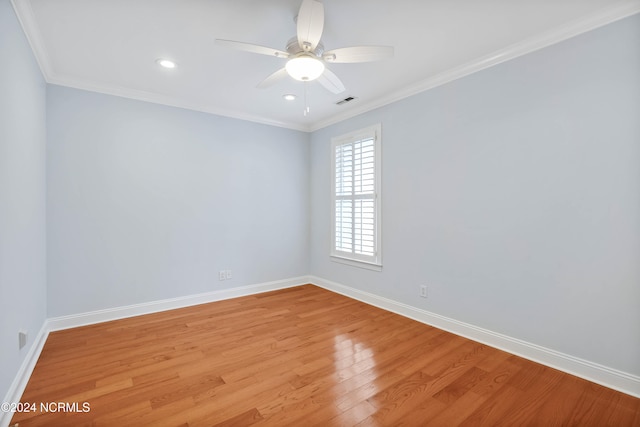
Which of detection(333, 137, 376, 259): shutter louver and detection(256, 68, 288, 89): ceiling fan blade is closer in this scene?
detection(256, 68, 288, 89): ceiling fan blade

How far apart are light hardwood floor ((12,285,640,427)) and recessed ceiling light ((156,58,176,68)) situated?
254cm

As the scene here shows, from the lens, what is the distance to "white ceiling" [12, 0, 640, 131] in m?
1.91

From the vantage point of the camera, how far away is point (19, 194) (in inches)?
78.5

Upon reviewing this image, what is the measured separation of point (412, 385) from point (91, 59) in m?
3.70

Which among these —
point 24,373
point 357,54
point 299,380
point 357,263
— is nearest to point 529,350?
point 299,380

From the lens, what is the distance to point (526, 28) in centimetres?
215

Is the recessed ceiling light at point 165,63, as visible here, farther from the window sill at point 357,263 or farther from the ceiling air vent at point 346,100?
the window sill at point 357,263

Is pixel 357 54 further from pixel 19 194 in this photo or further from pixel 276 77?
pixel 19 194

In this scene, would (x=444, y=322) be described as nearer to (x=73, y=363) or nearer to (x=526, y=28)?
(x=526, y=28)

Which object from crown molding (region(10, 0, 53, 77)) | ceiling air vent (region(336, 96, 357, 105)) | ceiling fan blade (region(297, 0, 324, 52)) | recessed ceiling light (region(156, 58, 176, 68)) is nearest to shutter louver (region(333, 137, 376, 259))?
ceiling air vent (region(336, 96, 357, 105))

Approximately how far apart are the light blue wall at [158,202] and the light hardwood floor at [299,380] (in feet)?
2.01

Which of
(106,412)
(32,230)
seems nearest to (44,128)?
(32,230)

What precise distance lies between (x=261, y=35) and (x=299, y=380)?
2567 mm

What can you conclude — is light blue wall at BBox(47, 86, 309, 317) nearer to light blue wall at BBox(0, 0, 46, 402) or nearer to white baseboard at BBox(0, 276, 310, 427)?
white baseboard at BBox(0, 276, 310, 427)
